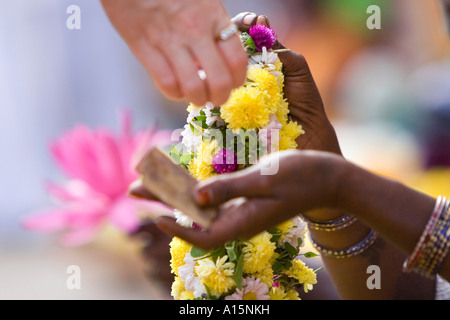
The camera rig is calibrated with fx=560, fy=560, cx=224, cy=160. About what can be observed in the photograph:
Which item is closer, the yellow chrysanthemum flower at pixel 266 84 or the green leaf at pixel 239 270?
the green leaf at pixel 239 270

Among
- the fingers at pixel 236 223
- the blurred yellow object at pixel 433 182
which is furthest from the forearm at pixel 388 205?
the blurred yellow object at pixel 433 182

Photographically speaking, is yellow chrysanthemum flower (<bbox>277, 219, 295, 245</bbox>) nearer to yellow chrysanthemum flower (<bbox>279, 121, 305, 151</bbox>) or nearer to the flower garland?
the flower garland

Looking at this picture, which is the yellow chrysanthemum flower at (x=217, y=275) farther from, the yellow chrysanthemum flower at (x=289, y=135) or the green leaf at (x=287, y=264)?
the yellow chrysanthemum flower at (x=289, y=135)

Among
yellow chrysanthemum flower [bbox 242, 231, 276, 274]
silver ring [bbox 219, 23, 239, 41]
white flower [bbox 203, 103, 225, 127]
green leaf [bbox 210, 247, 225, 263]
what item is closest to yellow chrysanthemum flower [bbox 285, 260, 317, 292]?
yellow chrysanthemum flower [bbox 242, 231, 276, 274]

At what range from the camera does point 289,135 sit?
5.15 ft

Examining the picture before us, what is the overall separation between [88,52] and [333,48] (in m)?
2.57

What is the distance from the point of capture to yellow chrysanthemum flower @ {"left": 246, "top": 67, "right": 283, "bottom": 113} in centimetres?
148

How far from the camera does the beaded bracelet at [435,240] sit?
45.8 inches

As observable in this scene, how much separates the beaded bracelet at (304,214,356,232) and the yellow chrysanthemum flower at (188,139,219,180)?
45 cm

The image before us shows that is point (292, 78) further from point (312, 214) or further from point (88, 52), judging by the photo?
point (88, 52)

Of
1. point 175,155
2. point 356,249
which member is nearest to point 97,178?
point 175,155

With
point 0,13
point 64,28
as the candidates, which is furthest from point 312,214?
point 0,13

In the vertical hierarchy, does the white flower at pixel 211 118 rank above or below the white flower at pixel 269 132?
above

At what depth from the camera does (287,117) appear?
1.66m
